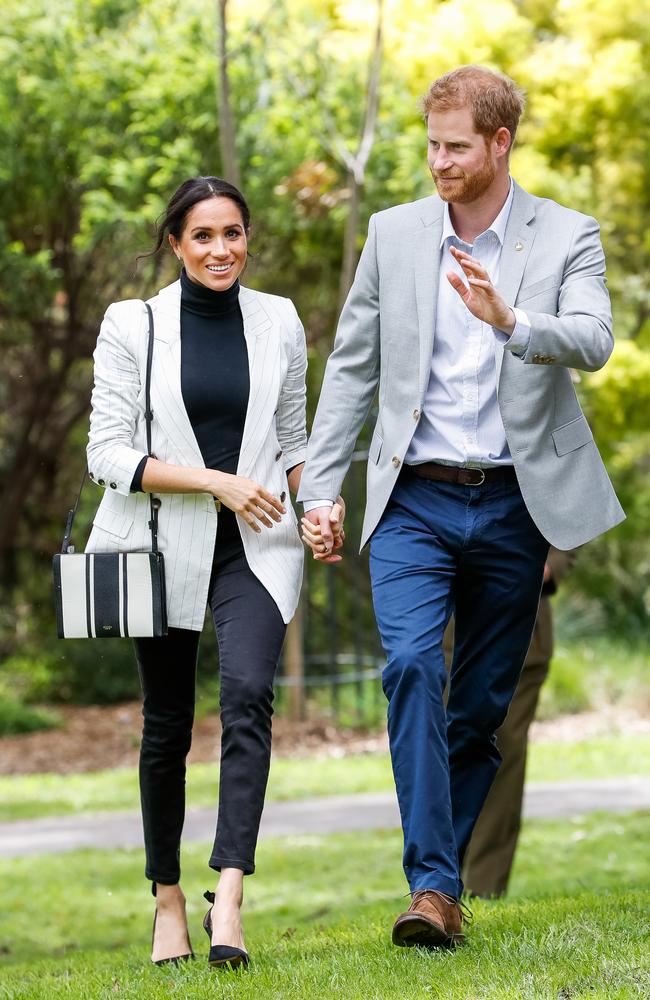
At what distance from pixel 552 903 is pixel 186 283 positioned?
2.35m

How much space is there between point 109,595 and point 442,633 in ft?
3.19

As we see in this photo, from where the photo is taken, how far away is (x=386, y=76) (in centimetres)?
1433

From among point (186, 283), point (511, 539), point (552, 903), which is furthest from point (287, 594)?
point (552, 903)

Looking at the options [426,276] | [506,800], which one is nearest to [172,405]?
[426,276]

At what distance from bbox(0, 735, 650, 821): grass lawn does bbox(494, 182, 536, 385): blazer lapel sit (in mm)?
6591

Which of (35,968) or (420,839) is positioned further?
(35,968)

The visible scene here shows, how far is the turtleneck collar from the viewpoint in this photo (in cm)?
448

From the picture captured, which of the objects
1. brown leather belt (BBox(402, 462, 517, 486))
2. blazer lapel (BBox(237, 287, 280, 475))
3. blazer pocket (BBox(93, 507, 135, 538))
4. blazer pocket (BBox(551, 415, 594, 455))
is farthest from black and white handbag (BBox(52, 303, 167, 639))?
blazer pocket (BBox(551, 415, 594, 455))

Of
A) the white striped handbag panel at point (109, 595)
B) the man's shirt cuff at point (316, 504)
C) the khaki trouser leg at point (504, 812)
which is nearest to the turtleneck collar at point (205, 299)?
the man's shirt cuff at point (316, 504)

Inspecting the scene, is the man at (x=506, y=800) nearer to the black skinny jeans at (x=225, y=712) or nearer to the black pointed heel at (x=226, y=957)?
the black skinny jeans at (x=225, y=712)

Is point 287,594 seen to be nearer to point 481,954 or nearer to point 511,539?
point 511,539

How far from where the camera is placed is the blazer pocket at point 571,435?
4.19 meters

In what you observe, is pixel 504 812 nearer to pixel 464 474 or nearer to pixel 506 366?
pixel 464 474

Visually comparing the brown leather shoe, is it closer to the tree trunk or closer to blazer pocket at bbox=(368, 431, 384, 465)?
blazer pocket at bbox=(368, 431, 384, 465)
